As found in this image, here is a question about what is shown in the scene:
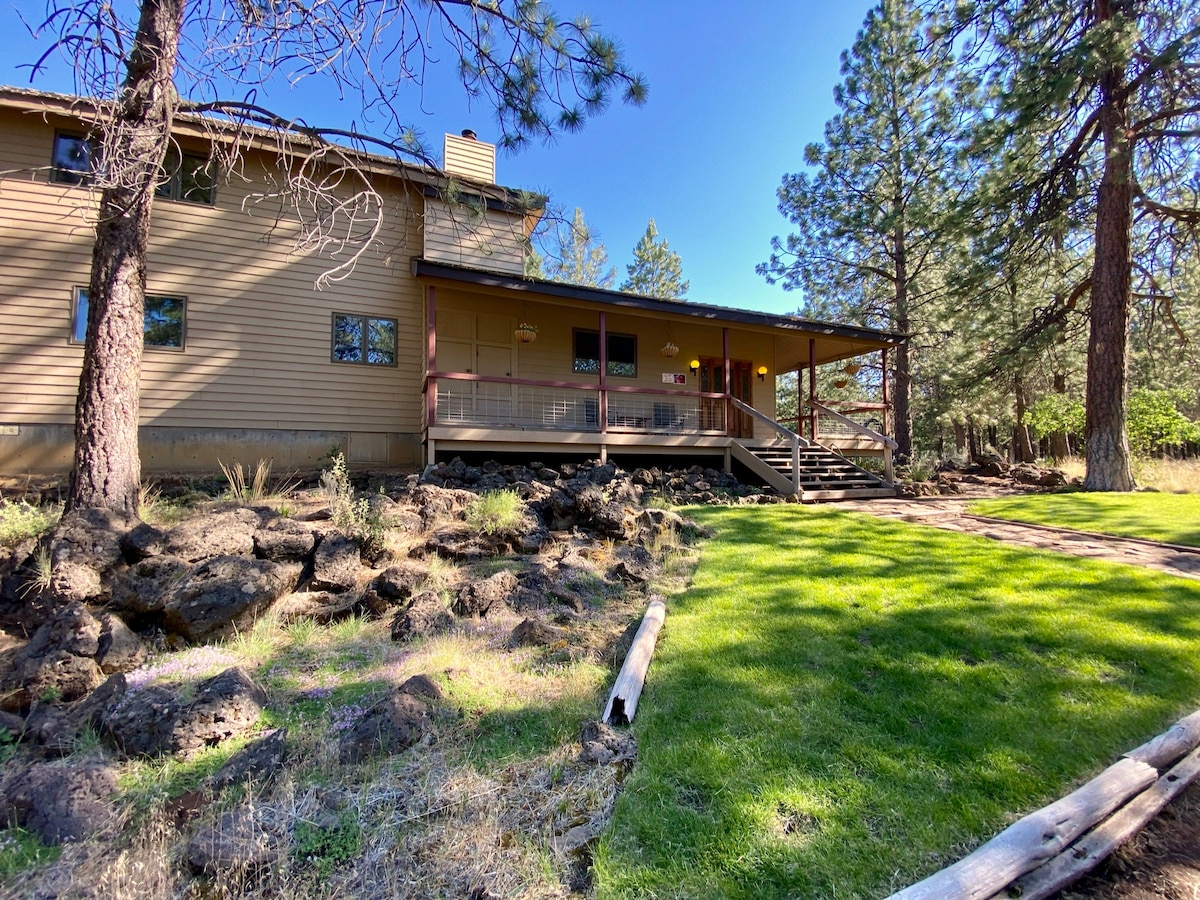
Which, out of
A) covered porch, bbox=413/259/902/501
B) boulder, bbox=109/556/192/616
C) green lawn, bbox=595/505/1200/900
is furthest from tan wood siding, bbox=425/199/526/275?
green lawn, bbox=595/505/1200/900

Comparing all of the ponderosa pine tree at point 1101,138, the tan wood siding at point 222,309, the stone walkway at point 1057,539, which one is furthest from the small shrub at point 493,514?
the ponderosa pine tree at point 1101,138

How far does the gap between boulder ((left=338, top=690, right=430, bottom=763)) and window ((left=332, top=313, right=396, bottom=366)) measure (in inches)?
355

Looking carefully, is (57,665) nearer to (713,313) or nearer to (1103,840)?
(1103,840)

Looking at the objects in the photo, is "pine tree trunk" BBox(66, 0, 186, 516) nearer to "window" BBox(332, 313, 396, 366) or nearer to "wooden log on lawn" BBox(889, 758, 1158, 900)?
"window" BBox(332, 313, 396, 366)

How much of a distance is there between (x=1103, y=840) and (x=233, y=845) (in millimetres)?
3221

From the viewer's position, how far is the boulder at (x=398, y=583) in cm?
446

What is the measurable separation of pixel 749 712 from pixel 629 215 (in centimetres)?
3011

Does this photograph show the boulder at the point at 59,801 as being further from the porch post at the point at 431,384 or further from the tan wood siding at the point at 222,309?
the tan wood siding at the point at 222,309

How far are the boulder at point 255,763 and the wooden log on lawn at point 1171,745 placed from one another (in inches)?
152

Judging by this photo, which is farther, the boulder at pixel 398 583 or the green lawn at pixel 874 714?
the boulder at pixel 398 583

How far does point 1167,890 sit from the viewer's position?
6.14ft

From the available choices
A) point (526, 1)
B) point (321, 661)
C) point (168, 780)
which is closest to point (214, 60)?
point (526, 1)

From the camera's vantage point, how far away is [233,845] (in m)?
1.91

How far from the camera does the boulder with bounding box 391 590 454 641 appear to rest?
12.7ft
